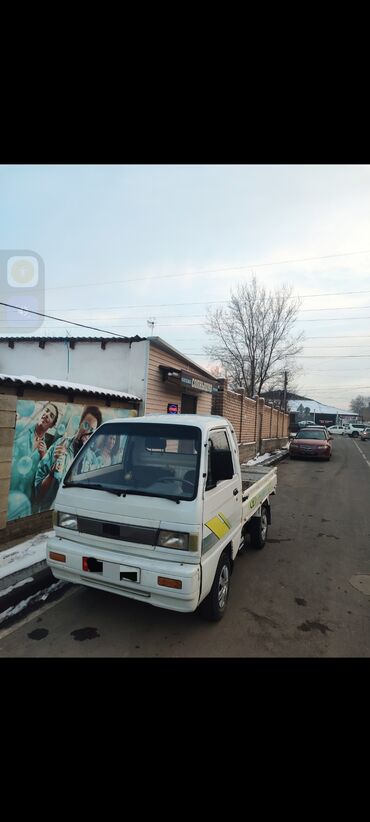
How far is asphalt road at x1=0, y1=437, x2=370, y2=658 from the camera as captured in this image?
2.91 meters

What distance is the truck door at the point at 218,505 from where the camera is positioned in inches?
115

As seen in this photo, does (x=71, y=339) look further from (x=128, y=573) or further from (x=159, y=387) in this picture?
(x=128, y=573)

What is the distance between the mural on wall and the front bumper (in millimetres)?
2533

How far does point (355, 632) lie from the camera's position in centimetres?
329

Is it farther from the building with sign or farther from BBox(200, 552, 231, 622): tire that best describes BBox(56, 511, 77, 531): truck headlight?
the building with sign

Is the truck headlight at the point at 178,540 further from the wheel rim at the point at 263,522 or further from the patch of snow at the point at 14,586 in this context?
the wheel rim at the point at 263,522

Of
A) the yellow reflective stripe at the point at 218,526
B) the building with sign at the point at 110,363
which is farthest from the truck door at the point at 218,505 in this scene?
the building with sign at the point at 110,363

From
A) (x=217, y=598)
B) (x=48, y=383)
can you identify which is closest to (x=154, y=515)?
(x=217, y=598)

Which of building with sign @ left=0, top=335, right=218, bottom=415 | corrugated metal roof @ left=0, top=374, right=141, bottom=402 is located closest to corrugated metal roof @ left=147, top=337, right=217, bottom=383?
building with sign @ left=0, top=335, right=218, bottom=415

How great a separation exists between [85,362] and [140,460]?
764 centimetres

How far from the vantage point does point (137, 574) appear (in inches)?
109

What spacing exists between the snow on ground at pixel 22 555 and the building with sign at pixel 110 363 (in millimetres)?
5205
